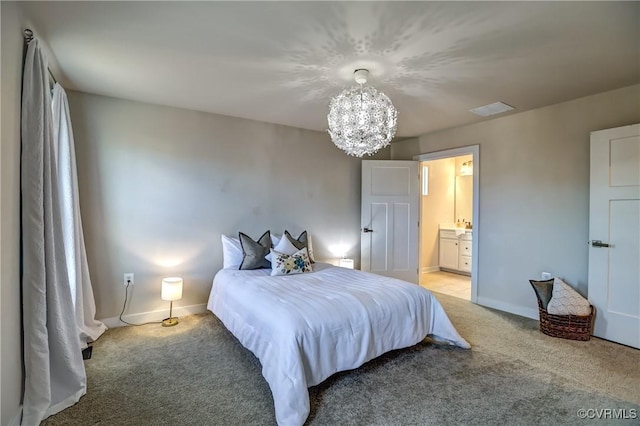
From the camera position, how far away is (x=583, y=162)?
10.2 ft

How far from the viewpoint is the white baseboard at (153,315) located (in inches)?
123

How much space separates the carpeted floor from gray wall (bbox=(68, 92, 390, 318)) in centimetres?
72

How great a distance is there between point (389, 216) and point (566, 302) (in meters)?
2.36

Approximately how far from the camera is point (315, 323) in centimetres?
200

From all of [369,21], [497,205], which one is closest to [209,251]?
[369,21]

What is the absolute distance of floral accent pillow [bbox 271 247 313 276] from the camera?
10.4 feet

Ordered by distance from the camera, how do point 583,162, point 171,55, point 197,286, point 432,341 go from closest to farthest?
1. point 171,55
2. point 432,341
3. point 583,162
4. point 197,286

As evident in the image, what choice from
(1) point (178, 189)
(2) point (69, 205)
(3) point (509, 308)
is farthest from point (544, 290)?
(2) point (69, 205)

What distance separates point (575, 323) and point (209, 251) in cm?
387

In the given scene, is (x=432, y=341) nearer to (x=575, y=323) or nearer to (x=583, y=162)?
(x=575, y=323)

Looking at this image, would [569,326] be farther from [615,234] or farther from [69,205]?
[69,205]

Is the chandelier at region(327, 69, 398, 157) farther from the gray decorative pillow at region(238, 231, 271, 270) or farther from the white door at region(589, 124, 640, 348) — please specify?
the white door at region(589, 124, 640, 348)

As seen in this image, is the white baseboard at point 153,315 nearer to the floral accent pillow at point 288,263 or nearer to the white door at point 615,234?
the floral accent pillow at point 288,263

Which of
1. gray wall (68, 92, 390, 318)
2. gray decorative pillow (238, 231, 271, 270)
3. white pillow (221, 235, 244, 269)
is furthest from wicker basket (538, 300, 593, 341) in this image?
white pillow (221, 235, 244, 269)
